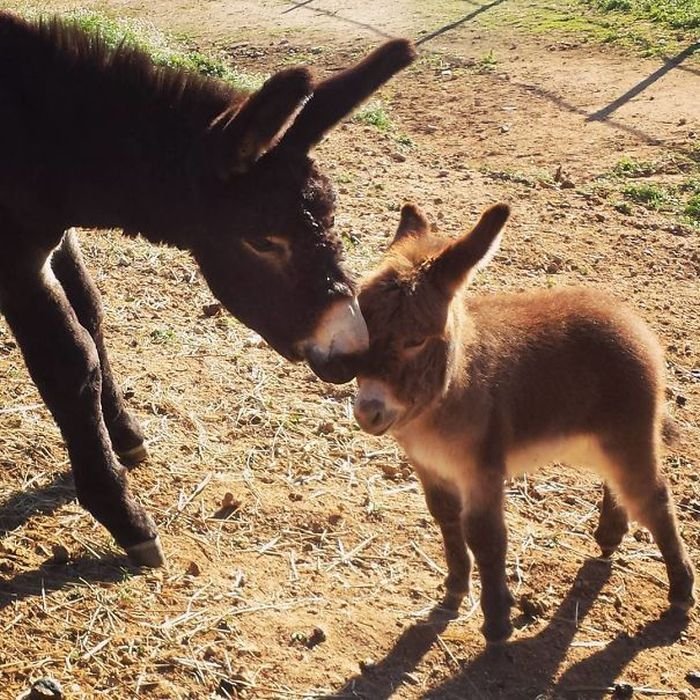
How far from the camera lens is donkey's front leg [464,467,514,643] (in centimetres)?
345

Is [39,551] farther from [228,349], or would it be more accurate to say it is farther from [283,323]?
[228,349]

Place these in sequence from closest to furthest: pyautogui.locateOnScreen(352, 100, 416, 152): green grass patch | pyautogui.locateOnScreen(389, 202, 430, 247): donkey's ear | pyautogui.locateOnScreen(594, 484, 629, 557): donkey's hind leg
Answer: pyautogui.locateOnScreen(389, 202, 430, 247): donkey's ear, pyautogui.locateOnScreen(594, 484, 629, 557): donkey's hind leg, pyautogui.locateOnScreen(352, 100, 416, 152): green grass patch

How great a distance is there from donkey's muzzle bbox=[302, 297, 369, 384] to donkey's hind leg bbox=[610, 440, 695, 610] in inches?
50.2

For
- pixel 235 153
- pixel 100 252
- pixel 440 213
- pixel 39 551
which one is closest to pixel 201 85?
pixel 235 153

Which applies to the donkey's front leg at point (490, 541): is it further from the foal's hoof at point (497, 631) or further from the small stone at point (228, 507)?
the small stone at point (228, 507)

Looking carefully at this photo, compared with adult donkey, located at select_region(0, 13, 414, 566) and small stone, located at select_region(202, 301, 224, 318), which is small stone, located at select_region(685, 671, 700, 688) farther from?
small stone, located at select_region(202, 301, 224, 318)

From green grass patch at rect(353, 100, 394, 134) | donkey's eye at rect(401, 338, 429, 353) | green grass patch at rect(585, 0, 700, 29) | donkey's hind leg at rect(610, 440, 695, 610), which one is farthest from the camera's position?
green grass patch at rect(585, 0, 700, 29)

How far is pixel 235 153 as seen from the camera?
325 cm

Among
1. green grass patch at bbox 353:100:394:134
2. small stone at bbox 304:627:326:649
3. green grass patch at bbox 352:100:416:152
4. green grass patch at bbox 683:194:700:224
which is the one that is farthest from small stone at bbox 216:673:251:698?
green grass patch at bbox 353:100:394:134

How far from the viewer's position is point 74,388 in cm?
377

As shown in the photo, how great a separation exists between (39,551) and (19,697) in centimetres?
86

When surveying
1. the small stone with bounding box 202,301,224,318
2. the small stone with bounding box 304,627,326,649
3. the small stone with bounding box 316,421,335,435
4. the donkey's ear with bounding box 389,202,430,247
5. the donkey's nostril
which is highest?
the donkey's ear with bounding box 389,202,430,247

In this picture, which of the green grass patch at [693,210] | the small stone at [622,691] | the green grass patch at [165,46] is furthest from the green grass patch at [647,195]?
the small stone at [622,691]

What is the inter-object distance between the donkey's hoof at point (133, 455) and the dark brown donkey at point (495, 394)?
1436 millimetres
